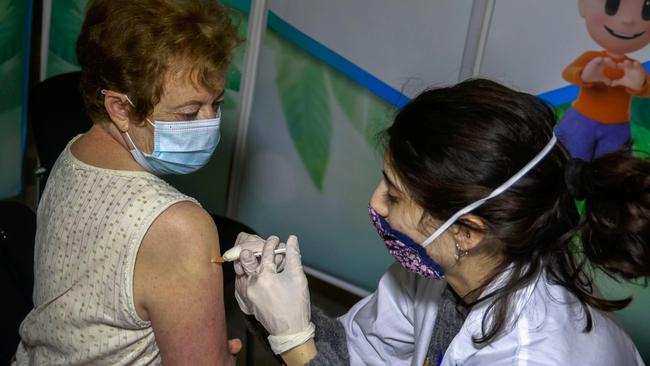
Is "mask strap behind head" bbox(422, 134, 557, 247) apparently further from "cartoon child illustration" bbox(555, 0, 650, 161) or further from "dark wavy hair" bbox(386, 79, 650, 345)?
"cartoon child illustration" bbox(555, 0, 650, 161)

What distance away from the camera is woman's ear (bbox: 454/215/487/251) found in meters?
1.27

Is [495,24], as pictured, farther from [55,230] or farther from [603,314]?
[55,230]

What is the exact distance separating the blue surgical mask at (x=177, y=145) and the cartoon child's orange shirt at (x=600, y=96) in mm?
1302

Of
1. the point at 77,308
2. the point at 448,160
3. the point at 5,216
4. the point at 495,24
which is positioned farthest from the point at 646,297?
the point at 5,216

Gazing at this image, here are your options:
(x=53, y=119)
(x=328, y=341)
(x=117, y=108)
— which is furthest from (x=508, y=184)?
(x=53, y=119)

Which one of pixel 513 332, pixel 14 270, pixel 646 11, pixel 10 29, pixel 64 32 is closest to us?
pixel 513 332

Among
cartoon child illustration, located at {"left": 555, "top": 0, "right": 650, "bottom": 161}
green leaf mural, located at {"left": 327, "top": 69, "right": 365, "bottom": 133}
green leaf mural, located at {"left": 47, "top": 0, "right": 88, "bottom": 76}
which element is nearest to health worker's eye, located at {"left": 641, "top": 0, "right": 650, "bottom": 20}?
cartoon child illustration, located at {"left": 555, "top": 0, "right": 650, "bottom": 161}

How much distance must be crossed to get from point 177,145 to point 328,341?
1.90 ft

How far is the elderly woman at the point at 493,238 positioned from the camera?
1.21 m

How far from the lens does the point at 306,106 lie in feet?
9.31

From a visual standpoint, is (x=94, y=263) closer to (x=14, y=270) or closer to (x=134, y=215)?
(x=134, y=215)

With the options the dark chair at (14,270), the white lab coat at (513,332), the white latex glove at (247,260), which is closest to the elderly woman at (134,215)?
the white latex glove at (247,260)

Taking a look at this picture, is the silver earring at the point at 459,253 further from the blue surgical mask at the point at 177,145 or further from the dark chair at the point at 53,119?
the dark chair at the point at 53,119

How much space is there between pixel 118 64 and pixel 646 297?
1857 millimetres
